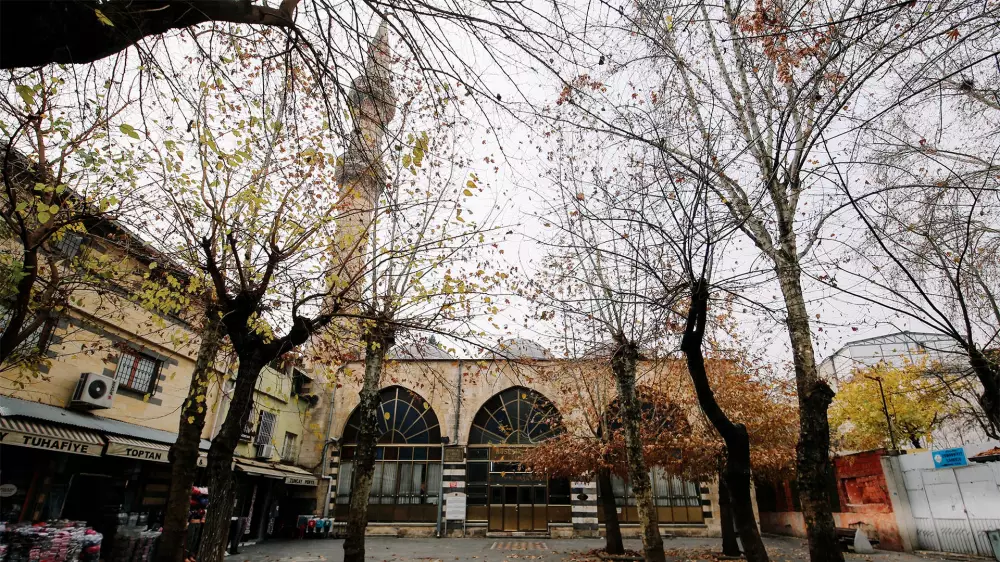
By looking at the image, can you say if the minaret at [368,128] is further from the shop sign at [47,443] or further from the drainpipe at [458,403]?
the drainpipe at [458,403]

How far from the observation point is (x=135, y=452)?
35.6 feet

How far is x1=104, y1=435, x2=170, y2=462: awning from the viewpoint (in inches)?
407

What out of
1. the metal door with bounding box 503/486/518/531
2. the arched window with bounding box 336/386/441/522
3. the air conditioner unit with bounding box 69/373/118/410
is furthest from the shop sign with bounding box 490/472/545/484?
the air conditioner unit with bounding box 69/373/118/410

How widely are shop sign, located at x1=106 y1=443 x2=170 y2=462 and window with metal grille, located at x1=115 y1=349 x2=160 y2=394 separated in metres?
2.16

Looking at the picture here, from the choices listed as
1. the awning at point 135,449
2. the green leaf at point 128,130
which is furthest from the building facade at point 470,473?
the green leaf at point 128,130

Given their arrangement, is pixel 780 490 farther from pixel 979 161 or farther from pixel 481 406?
pixel 979 161

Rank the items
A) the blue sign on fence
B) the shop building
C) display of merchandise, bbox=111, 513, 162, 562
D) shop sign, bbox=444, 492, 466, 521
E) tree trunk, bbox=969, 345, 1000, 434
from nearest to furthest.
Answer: tree trunk, bbox=969, 345, 1000, 434 < display of merchandise, bbox=111, 513, 162, 562 < the blue sign on fence < the shop building < shop sign, bbox=444, 492, 466, 521

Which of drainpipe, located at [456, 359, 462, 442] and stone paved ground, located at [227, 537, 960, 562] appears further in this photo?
drainpipe, located at [456, 359, 462, 442]

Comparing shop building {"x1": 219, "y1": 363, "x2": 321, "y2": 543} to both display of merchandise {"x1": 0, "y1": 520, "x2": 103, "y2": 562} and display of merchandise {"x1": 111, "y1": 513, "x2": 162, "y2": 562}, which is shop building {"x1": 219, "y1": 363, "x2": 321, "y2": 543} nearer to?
display of merchandise {"x1": 111, "y1": 513, "x2": 162, "y2": 562}

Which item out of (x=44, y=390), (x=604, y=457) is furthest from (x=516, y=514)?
(x=44, y=390)

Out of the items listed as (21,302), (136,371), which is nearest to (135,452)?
(136,371)

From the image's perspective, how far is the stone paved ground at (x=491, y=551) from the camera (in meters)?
13.9

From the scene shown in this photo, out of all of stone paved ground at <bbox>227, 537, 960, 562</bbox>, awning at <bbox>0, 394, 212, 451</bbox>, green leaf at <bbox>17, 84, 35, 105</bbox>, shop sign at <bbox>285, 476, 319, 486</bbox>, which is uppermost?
green leaf at <bbox>17, 84, 35, 105</bbox>

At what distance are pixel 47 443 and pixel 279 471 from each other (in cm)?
1058
